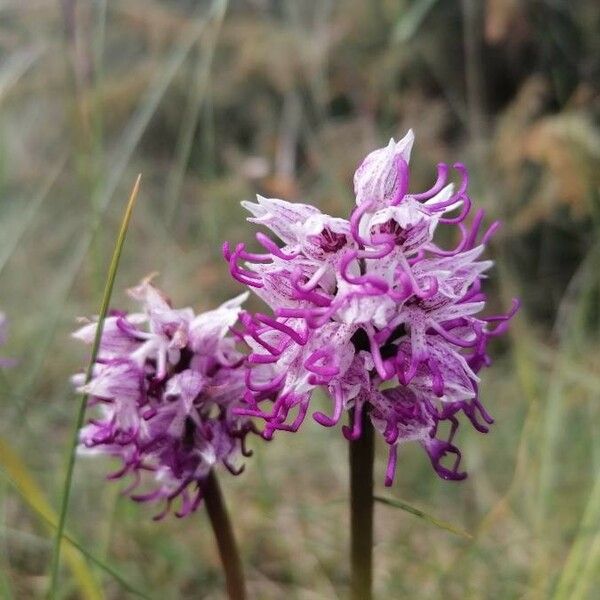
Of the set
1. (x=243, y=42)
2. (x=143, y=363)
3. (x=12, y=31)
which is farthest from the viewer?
(x=243, y=42)

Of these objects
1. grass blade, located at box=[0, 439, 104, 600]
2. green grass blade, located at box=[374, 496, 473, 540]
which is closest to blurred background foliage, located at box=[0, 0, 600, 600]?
grass blade, located at box=[0, 439, 104, 600]

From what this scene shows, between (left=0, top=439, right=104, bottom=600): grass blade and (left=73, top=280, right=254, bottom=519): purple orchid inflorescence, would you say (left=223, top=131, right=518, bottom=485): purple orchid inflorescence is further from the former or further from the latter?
(left=0, top=439, right=104, bottom=600): grass blade

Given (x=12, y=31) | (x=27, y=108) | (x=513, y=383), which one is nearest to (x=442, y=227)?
(x=513, y=383)

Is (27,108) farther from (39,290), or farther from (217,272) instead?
(217,272)

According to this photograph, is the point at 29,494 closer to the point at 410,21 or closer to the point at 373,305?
the point at 373,305

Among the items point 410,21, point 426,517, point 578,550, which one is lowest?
point 578,550

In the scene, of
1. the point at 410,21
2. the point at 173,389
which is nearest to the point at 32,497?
the point at 173,389
